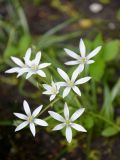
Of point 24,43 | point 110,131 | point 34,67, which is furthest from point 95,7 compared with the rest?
point 34,67

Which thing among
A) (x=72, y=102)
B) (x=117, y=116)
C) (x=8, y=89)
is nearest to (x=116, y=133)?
(x=117, y=116)

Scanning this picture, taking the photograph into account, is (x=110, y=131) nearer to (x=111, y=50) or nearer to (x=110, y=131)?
(x=110, y=131)

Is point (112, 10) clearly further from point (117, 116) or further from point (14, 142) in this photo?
point (14, 142)

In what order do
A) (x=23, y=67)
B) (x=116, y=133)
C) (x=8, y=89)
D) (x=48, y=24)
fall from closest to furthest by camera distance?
(x=23, y=67), (x=116, y=133), (x=8, y=89), (x=48, y=24)

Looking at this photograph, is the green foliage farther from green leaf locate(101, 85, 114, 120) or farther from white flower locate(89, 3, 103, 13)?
white flower locate(89, 3, 103, 13)

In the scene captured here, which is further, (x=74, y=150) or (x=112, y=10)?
(x=112, y=10)
